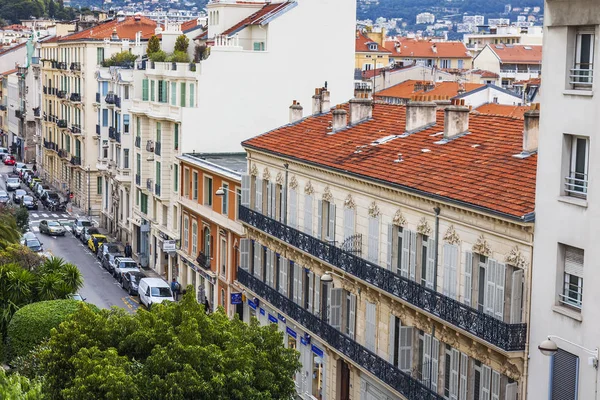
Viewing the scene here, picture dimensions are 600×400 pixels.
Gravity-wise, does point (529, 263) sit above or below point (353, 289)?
above

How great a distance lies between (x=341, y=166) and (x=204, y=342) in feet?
37.1

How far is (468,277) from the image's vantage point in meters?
32.3

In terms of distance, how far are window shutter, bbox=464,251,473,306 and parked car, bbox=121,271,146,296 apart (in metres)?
36.0

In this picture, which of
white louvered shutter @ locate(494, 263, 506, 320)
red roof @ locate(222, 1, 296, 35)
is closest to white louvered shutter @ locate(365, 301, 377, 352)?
white louvered shutter @ locate(494, 263, 506, 320)

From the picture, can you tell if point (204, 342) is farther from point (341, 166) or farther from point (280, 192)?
point (280, 192)

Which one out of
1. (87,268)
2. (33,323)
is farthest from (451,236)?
(87,268)

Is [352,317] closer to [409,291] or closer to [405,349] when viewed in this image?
[405,349]

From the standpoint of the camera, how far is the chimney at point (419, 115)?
4150 centimetres

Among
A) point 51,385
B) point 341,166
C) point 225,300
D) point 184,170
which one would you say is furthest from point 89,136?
point 51,385

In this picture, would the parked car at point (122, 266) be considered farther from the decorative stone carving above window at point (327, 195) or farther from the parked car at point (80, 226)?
the decorative stone carving above window at point (327, 195)

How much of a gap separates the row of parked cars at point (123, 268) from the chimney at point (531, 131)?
1031 inches

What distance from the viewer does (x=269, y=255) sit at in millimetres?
48625

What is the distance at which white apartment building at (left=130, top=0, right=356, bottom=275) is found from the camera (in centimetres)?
6769

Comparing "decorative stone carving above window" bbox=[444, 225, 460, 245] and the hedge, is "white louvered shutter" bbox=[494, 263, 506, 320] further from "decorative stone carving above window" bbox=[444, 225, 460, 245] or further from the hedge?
the hedge
